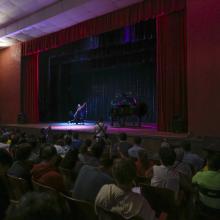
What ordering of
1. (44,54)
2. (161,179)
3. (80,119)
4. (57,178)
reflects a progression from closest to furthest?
(57,178)
(161,179)
(80,119)
(44,54)

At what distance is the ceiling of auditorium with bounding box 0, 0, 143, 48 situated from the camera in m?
9.69

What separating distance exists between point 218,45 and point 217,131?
1.83 m

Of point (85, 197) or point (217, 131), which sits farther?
point (217, 131)

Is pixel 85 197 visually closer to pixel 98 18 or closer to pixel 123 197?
pixel 123 197

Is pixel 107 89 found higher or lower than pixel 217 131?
higher

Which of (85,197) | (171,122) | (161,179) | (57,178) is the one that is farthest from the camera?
(171,122)

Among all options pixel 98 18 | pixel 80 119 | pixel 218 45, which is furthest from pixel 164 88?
pixel 80 119

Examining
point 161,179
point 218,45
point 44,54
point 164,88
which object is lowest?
point 161,179

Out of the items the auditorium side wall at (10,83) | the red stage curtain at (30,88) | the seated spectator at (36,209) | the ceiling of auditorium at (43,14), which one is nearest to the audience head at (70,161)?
the seated spectator at (36,209)

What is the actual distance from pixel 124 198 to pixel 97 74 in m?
12.8

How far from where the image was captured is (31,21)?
11.7 metres

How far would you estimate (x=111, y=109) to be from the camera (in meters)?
11.2

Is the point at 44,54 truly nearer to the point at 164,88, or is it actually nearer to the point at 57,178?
the point at 164,88

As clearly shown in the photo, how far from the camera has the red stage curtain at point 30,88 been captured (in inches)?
556
